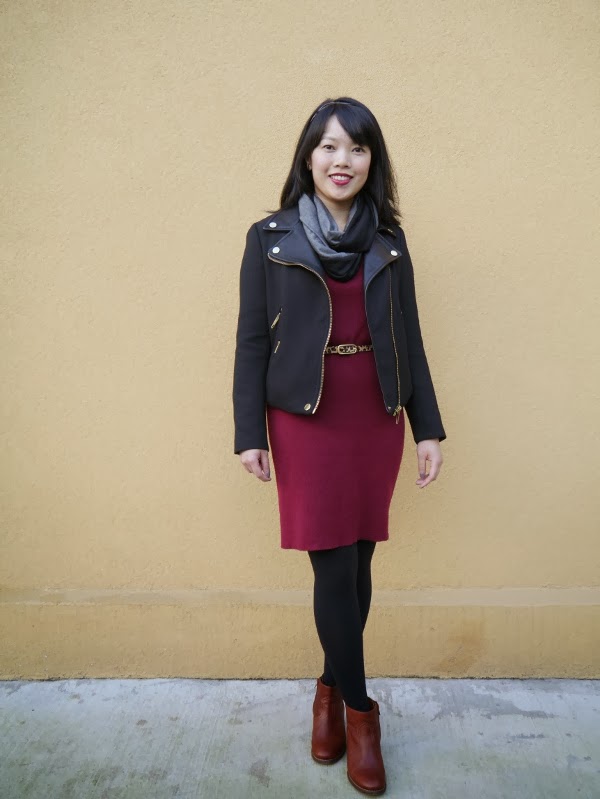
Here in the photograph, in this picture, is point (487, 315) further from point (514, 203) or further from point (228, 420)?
point (228, 420)

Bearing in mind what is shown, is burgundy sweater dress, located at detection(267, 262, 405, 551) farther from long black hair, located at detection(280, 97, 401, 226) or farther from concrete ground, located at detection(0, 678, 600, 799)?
concrete ground, located at detection(0, 678, 600, 799)

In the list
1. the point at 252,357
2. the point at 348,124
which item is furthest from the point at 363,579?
the point at 348,124

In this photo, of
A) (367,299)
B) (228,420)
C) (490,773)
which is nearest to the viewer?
(367,299)

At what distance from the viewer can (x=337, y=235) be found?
1836 mm

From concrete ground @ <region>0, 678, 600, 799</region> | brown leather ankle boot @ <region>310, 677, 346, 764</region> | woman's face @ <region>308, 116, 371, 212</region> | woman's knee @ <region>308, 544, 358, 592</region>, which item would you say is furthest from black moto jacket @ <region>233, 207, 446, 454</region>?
concrete ground @ <region>0, 678, 600, 799</region>

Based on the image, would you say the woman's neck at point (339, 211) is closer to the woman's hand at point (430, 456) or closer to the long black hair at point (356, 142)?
the long black hair at point (356, 142)

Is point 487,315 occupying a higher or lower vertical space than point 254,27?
lower

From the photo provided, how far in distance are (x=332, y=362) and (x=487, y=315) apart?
0.84m

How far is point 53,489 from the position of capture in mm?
2461

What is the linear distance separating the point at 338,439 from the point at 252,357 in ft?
1.14

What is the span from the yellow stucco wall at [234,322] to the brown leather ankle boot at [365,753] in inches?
21.7

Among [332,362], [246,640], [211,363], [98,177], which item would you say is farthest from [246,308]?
[246,640]

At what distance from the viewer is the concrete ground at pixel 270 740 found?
192 cm

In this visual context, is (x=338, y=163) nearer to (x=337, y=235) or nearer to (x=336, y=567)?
(x=337, y=235)
